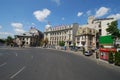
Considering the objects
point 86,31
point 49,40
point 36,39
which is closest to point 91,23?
point 86,31

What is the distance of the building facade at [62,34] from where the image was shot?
89.1m

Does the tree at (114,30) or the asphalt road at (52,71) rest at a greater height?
the tree at (114,30)

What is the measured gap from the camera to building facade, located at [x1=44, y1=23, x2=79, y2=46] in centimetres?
8909

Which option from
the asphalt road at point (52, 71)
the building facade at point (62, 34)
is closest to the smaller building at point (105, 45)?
the asphalt road at point (52, 71)

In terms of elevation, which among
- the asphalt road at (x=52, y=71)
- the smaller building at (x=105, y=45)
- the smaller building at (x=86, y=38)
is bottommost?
the asphalt road at (x=52, y=71)

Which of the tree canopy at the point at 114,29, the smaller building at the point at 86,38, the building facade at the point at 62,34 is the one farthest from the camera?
the building facade at the point at 62,34

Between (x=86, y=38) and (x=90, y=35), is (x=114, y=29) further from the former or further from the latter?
(x=90, y=35)

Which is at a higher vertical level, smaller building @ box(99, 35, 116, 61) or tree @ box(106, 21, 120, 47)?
tree @ box(106, 21, 120, 47)

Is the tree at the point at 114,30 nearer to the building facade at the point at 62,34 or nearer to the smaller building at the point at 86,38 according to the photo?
the smaller building at the point at 86,38

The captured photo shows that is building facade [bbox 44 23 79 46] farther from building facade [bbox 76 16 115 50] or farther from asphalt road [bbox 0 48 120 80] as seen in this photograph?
asphalt road [bbox 0 48 120 80]

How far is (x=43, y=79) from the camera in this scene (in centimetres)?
1107

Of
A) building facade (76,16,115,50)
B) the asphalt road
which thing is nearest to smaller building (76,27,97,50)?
building facade (76,16,115,50)

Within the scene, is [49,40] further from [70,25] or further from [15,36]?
[15,36]

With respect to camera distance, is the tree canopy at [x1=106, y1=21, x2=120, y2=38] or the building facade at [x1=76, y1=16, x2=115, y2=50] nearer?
the tree canopy at [x1=106, y1=21, x2=120, y2=38]
